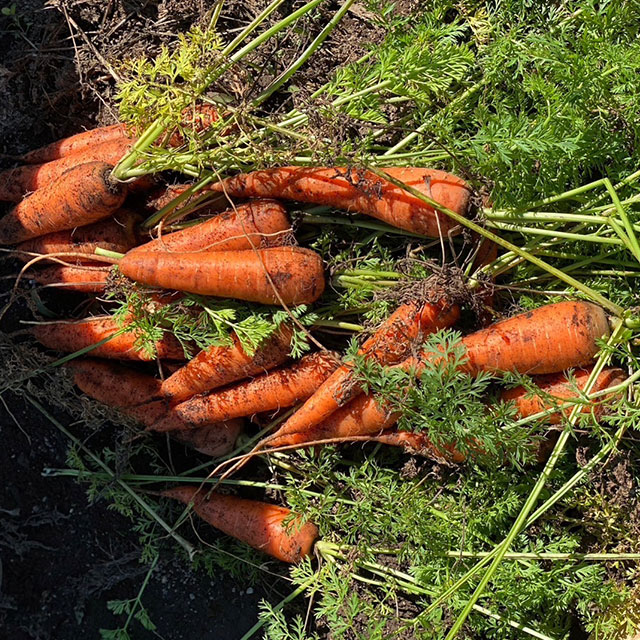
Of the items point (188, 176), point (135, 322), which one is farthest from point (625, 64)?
point (135, 322)

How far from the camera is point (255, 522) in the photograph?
262cm

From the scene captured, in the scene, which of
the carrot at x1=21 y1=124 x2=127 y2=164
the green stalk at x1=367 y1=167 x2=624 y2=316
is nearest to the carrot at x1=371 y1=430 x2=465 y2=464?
the green stalk at x1=367 y1=167 x2=624 y2=316

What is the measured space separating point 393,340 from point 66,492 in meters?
1.45

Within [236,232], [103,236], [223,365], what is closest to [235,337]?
[223,365]

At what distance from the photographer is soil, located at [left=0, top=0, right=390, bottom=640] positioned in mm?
2717

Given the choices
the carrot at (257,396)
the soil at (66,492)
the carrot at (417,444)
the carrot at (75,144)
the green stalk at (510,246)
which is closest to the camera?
the green stalk at (510,246)

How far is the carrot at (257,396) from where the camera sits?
8.19 feet

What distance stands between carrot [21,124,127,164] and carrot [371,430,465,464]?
1.42 metres

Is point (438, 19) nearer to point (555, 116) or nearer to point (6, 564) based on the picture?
point (555, 116)

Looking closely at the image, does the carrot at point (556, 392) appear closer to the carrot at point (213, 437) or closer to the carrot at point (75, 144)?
the carrot at point (213, 437)

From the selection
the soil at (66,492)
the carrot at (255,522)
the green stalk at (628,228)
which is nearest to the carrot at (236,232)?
the soil at (66,492)

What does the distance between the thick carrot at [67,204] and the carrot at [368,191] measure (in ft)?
1.22

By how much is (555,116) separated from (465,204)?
0.37 meters

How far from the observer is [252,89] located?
2.52 metres
